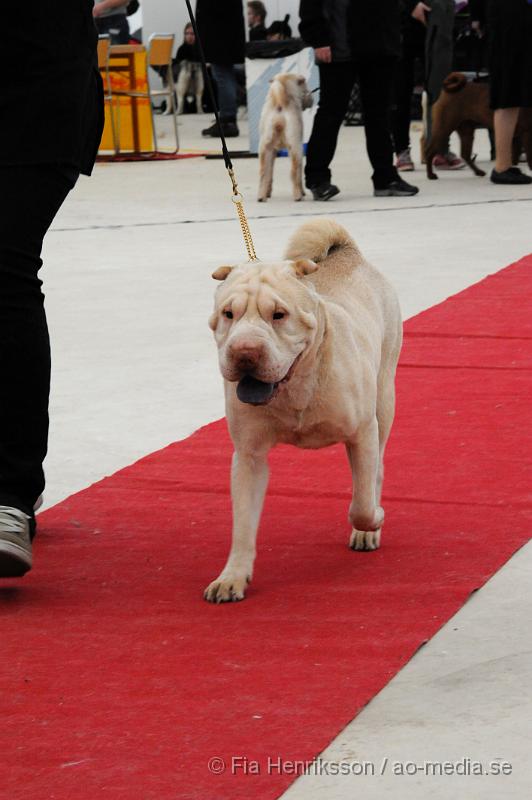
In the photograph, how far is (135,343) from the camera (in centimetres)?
555

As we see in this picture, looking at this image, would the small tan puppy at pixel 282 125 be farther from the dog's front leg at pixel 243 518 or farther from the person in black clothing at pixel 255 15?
the person in black clothing at pixel 255 15

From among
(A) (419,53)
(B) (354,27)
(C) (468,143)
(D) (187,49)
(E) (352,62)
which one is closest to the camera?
(B) (354,27)

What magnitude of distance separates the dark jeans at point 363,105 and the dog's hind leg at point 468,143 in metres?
1.55

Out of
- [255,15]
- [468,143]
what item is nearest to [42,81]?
[468,143]

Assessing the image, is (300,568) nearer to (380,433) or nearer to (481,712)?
(380,433)

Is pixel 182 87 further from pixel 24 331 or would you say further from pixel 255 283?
pixel 255 283

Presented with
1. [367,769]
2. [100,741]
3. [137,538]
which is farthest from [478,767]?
[137,538]

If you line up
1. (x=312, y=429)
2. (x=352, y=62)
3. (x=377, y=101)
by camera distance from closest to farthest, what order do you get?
(x=312, y=429)
(x=352, y=62)
(x=377, y=101)

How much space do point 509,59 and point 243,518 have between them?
7801 millimetres

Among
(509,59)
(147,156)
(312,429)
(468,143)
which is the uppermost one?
(312,429)

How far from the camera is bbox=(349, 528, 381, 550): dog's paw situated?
310 cm

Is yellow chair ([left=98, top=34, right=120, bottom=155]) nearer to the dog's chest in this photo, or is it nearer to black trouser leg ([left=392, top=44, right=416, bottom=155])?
black trouser leg ([left=392, top=44, right=416, bottom=155])

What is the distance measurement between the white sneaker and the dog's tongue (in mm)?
574

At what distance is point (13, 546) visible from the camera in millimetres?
2824
